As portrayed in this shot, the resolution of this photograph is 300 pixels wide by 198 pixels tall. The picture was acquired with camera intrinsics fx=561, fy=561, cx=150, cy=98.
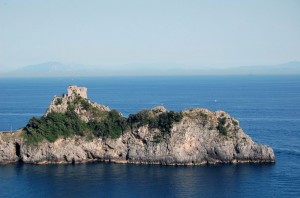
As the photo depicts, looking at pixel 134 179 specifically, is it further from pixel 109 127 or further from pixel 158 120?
pixel 109 127

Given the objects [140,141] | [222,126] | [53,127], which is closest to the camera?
[222,126]

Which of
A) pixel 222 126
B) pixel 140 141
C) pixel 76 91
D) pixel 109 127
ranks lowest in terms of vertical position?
pixel 140 141

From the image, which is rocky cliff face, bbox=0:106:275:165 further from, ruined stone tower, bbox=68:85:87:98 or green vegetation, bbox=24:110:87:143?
ruined stone tower, bbox=68:85:87:98

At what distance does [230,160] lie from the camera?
301ft

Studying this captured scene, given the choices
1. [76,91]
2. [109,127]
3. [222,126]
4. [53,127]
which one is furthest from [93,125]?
[222,126]

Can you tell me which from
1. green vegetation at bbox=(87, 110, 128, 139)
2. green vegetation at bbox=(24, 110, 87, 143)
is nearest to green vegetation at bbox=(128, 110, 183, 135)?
green vegetation at bbox=(87, 110, 128, 139)

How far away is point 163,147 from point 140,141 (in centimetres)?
412

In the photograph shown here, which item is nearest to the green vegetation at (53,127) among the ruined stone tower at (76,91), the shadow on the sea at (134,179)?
the shadow on the sea at (134,179)

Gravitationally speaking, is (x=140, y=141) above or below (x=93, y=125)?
below

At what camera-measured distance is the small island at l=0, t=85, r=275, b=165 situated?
9162 cm

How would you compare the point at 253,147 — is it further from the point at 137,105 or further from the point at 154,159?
the point at 137,105

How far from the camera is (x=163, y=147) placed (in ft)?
301

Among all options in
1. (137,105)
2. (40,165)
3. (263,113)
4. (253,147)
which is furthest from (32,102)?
(253,147)

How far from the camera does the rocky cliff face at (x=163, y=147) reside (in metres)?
91.6
